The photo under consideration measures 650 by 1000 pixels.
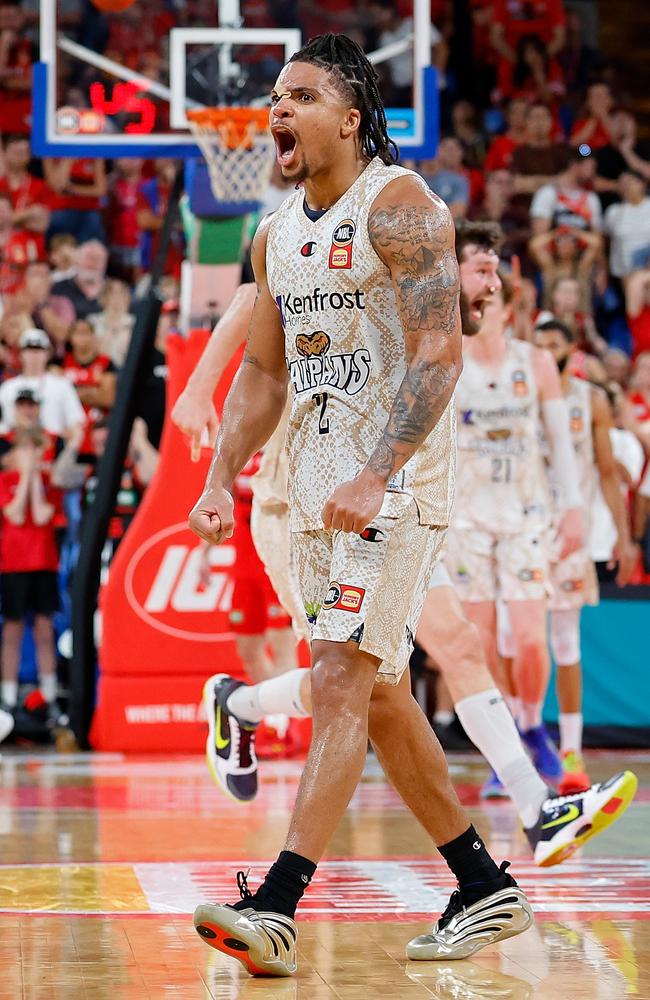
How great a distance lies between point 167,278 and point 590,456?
16.6ft

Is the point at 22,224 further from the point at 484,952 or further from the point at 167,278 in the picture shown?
the point at 484,952

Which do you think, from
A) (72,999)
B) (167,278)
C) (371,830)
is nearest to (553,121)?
(167,278)

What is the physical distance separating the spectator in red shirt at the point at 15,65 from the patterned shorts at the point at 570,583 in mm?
8300

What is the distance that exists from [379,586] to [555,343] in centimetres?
546

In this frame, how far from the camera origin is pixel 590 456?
9250 millimetres

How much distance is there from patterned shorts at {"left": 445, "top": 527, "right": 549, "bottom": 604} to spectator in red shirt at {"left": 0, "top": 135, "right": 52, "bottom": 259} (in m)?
7.19

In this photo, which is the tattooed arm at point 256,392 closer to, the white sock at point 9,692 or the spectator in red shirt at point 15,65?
the white sock at point 9,692

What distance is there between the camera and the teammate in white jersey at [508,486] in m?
7.88

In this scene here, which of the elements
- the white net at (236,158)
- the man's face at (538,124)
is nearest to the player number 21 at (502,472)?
the white net at (236,158)

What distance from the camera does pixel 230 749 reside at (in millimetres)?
6039

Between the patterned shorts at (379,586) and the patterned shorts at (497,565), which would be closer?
the patterned shorts at (379,586)

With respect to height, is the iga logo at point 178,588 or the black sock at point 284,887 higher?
the black sock at point 284,887

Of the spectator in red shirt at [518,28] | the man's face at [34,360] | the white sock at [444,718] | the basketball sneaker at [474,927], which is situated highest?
the spectator in red shirt at [518,28]

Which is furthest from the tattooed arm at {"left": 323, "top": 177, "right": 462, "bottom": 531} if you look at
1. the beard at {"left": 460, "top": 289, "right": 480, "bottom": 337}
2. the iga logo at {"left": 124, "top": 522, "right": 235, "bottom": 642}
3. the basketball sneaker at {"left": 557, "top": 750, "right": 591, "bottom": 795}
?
the iga logo at {"left": 124, "top": 522, "right": 235, "bottom": 642}
